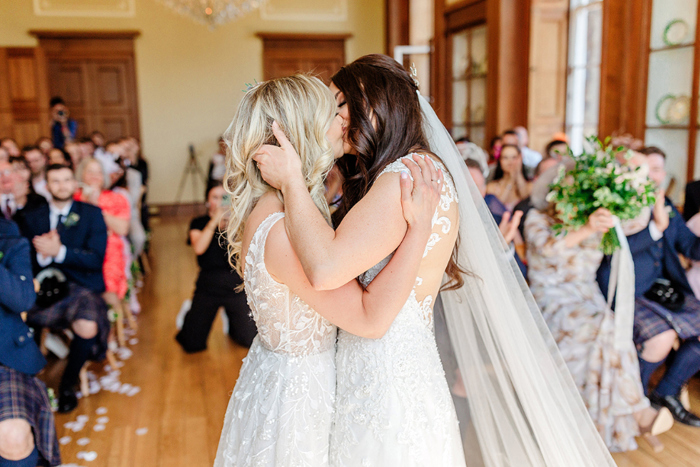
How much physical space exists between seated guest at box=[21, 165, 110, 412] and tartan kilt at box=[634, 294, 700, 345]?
3.15m

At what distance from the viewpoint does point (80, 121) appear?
11.1 m

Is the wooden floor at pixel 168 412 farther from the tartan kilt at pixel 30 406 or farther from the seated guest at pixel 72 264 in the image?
the tartan kilt at pixel 30 406

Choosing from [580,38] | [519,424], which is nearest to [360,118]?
[519,424]

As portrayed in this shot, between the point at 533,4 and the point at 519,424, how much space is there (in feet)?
18.4

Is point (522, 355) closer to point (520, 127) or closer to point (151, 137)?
point (520, 127)

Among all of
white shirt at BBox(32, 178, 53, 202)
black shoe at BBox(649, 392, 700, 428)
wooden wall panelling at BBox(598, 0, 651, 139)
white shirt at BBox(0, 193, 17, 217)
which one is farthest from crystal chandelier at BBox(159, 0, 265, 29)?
black shoe at BBox(649, 392, 700, 428)

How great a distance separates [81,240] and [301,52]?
8.62 metres

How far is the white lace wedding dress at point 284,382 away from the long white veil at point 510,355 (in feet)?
1.69

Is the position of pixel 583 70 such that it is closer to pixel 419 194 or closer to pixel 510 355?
pixel 510 355

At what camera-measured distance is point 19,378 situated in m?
2.46

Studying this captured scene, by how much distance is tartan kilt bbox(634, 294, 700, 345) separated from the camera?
3.14m

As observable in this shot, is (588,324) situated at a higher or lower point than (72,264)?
lower

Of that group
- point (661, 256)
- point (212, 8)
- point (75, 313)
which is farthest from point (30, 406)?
point (212, 8)

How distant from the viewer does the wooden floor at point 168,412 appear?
291 cm
